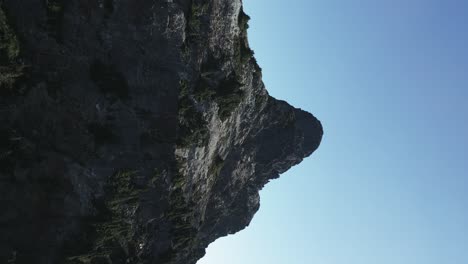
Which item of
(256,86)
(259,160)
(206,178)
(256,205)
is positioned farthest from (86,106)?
(256,205)

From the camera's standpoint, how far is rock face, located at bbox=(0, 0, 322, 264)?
160 feet

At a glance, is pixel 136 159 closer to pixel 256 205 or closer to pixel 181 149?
pixel 181 149

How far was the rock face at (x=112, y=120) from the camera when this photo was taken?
48.8 meters

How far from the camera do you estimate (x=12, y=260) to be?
47.8 metres

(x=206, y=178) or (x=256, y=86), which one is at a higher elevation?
(x=256, y=86)

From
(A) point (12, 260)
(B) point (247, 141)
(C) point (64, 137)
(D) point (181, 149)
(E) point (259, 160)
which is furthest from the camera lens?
(E) point (259, 160)

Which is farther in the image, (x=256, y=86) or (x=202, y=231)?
(x=202, y=231)

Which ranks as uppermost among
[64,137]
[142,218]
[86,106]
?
[86,106]

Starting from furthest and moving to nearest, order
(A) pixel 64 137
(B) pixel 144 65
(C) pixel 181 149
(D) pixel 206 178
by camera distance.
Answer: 1. (D) pixel 206 178
2. (C) pixel 181 149
3. (B) pixel 144 65
4. (A) pixel 64 137

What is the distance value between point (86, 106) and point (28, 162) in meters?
9.10

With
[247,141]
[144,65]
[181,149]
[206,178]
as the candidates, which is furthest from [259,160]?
[144,65]

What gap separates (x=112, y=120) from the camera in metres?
55.8

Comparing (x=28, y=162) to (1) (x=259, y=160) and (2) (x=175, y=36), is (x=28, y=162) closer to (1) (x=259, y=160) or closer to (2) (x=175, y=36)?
(2) (x=175, y=36)

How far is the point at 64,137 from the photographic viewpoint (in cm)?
5203
